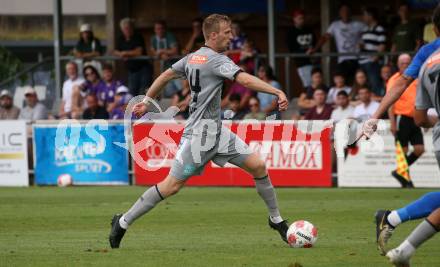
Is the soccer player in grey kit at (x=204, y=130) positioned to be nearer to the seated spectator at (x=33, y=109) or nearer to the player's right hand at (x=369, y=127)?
the player's right hand at (x=369, y=127)

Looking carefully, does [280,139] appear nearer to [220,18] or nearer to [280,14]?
[280,14]

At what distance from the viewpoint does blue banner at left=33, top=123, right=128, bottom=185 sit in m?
20.9

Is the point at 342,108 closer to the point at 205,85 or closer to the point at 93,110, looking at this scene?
the point at 93,110

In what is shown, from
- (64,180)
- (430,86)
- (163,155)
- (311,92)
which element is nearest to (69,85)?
(64,180)

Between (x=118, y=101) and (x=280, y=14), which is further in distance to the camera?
(x=280, y=14)

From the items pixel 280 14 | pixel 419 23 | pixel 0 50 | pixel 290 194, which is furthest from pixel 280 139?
pixel 0 50

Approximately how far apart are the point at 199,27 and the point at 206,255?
13232 millimetres

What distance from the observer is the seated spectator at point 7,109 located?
23.7m

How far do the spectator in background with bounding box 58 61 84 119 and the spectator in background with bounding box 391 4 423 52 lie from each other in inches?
259

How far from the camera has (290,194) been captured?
18109 millimetres

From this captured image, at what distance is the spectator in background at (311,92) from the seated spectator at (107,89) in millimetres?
3912

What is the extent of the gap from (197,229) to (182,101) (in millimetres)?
9136

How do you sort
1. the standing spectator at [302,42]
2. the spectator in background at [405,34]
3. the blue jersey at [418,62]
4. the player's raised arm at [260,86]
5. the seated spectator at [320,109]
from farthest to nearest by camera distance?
1. the standing spectator at [302,42]
2. the spectator in background at [405,34]
3. the seated spectator at [320,109]
4. the player's raised arm at [260,86]
5. the blue jersey at [418,62]

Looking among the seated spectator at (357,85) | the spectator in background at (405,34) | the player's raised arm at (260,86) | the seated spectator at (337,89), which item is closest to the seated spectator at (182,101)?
the seated spectator at (337,89)
